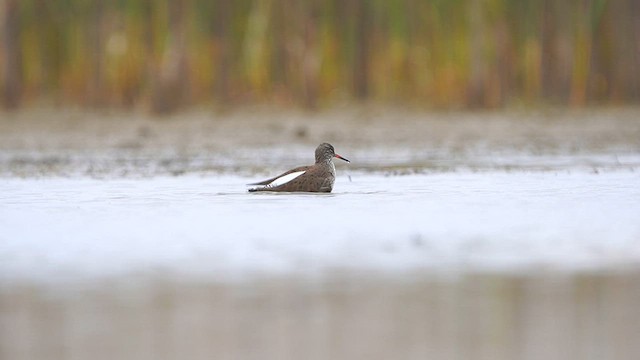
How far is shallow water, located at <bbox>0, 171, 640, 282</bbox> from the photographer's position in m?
5.98

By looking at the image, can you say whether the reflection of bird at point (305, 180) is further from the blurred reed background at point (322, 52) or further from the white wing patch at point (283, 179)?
the blurred reed background at point (322, 52)

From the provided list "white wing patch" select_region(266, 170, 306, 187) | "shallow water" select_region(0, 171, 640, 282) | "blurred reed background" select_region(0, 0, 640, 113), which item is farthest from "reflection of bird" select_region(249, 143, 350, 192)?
"blurred reed background" select_region(0, 0, 640, 113)

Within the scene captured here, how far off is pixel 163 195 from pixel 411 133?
7.31 metres

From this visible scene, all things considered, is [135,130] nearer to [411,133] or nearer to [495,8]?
[411,133]

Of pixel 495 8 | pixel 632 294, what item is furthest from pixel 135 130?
pixel 632 294

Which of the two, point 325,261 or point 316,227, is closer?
point 325,261

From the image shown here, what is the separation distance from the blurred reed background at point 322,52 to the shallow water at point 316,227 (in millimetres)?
6959

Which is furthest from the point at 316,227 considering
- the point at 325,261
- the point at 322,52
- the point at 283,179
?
the point at 322,52

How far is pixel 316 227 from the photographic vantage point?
7.44m

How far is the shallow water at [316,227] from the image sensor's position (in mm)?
5980

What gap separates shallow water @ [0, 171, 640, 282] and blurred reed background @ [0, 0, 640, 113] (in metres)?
6.96

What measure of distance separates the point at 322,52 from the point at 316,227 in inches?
444

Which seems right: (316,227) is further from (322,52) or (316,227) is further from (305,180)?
(322,52)

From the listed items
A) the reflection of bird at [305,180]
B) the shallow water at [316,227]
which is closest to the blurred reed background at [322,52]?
the shallow water at [316,227]
